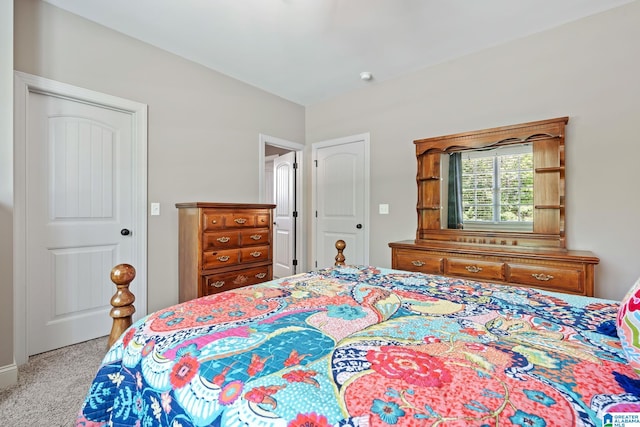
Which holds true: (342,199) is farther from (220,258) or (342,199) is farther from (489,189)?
(220,258)

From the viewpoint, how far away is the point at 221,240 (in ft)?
9.17

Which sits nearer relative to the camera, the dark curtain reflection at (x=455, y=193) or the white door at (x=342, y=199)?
the dark curtain reflection at (x=455, y=193)

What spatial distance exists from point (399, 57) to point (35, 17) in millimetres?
2973

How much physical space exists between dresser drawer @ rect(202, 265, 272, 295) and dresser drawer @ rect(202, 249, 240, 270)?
0.09m

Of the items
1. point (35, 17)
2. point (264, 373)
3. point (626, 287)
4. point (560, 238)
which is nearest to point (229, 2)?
point (35, 17)

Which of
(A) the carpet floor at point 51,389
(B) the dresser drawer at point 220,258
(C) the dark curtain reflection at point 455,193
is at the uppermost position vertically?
(C) the dark curtain reflection at point 455,193

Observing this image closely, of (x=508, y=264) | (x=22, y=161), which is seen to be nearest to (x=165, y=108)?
(x=22, y=161)

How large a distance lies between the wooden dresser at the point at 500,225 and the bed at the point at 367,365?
119cm

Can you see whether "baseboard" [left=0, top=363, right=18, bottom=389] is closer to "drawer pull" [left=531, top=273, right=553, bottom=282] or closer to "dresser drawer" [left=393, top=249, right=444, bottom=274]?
"dresser drawer" [left=393, top=249, right=444, bottom=274]

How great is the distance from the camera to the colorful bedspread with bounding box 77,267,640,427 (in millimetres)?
557

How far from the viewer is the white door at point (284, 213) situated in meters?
4.48

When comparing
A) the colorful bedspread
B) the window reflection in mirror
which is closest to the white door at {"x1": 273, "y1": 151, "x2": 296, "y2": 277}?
the window reflection in mirror

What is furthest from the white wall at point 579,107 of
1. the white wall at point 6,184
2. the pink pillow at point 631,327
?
the white wall at point 6,184

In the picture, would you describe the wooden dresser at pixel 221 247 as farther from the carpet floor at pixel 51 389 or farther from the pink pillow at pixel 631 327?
the pink pillow at pixel 631 327
